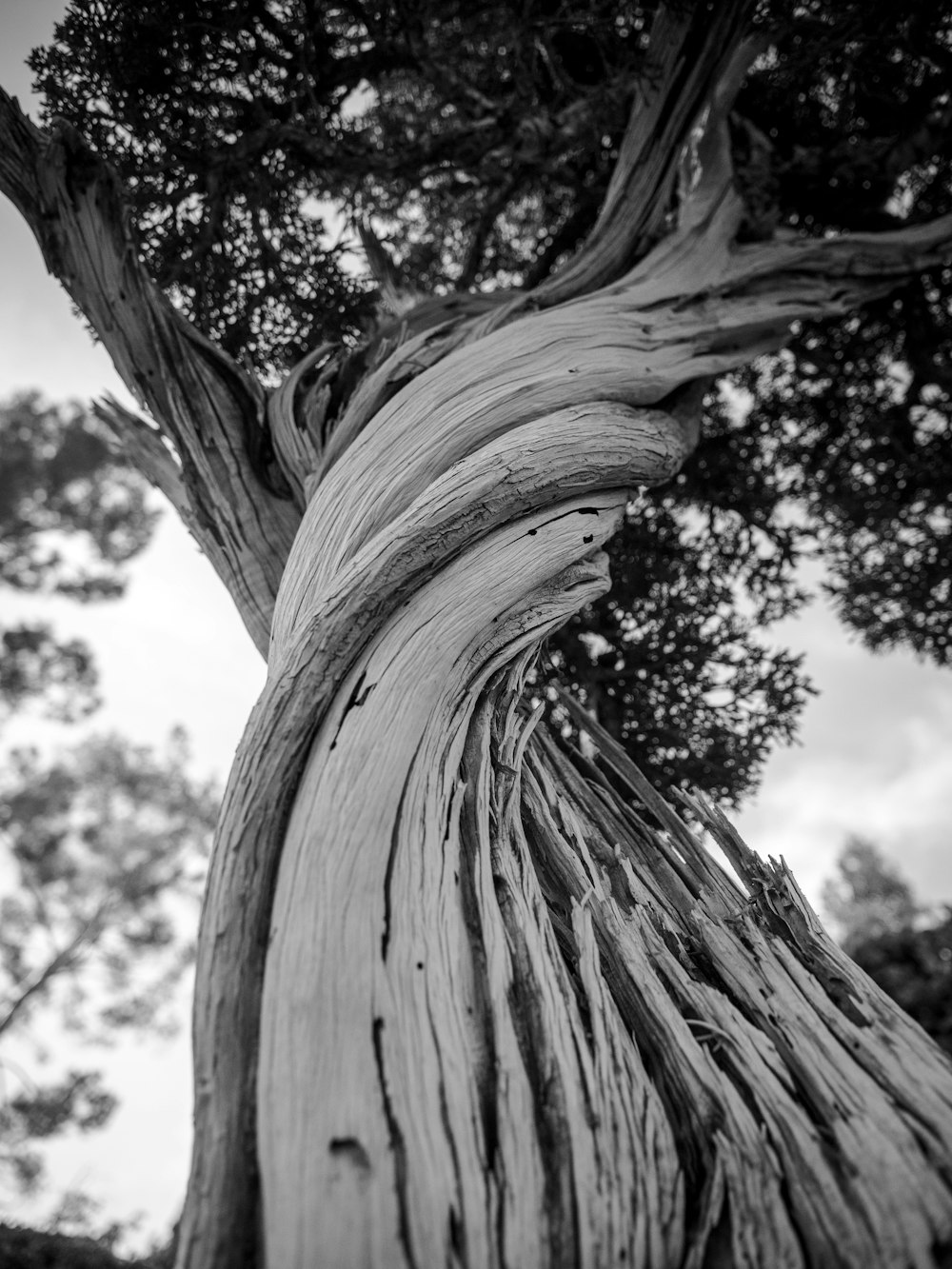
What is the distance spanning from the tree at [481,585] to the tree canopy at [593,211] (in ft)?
0.12

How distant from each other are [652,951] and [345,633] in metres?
1.00

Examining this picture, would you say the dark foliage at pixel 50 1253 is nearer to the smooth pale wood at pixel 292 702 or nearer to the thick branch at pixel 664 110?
the smooth pale wood at pixel 292 702

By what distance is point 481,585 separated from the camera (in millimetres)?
2018

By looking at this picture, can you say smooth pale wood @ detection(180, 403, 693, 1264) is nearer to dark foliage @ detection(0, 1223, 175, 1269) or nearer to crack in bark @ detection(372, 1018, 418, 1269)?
crack in bark @ detection(372, 1018, 418, 1269)

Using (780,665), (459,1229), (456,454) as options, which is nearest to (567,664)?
(780,665)

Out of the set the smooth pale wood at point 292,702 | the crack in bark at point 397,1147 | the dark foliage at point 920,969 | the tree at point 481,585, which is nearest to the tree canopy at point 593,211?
the tree at point 481,585

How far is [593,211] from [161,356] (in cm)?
382

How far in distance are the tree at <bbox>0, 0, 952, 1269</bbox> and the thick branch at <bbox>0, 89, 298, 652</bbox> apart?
13 mm

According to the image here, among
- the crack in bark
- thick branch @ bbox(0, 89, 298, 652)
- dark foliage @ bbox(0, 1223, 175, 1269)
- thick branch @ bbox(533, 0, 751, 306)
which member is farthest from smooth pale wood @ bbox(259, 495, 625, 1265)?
dark foliage @ bbox(0, 1223, 175, 1269)

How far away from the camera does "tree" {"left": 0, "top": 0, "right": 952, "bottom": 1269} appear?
119 cm

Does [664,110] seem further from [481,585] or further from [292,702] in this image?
[292,702]

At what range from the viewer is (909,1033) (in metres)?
1.49

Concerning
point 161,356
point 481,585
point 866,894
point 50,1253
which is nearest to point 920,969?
point 50,1253

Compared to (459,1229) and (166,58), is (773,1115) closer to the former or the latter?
(459,1229)
